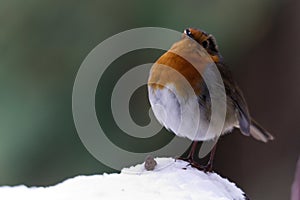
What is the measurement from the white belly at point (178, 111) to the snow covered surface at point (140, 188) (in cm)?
43

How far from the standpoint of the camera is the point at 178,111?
2250 mm

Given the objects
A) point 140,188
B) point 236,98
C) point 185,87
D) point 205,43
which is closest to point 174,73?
point 185,87

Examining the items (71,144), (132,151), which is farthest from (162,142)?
(71,144)

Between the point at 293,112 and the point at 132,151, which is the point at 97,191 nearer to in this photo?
the point at 132,151

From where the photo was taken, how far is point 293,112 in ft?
16.4

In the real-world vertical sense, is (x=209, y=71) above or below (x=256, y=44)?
above

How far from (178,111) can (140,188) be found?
699mm

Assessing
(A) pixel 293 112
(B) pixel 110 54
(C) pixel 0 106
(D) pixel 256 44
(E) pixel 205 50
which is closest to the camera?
(E) pixel 205 50

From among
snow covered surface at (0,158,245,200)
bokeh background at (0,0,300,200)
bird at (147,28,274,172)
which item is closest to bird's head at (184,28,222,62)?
bird at (147,28,274,172)

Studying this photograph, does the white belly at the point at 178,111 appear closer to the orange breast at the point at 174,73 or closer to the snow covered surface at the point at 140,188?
the orange breast at the point at 174,73

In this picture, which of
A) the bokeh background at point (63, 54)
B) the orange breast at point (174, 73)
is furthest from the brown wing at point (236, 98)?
the bokeh background at point (63, 54)

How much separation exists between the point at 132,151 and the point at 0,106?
83cm

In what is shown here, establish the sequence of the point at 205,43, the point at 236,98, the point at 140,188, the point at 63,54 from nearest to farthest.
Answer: the point at 140,188 < the point at 205,43 < the point at 236,98 < the point at 63,54

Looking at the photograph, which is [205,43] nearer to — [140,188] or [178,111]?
[178,111]
